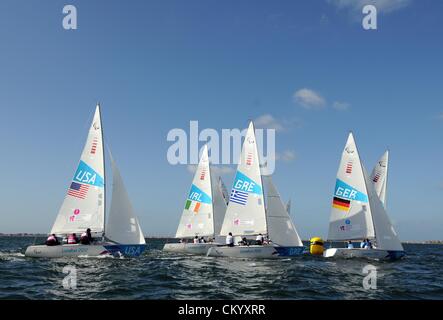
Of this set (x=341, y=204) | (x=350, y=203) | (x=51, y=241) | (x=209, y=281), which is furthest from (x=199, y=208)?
(x=209, y=281)

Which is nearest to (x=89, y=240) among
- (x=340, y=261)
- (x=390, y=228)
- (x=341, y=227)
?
(x=340, y=261)

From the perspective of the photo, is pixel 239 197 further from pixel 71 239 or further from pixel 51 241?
pixel 51 241

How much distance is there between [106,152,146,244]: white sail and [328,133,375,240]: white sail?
51.5 ft

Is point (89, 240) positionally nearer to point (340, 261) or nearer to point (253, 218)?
point (253, 218)

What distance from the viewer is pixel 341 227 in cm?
3303

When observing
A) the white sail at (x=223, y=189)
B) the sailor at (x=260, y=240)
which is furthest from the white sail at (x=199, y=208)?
the sailor at (x=260, y=240)

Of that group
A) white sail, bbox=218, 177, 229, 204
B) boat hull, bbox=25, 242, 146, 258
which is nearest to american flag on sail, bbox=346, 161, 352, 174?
white sail, bbox=218, 177, 229, 204

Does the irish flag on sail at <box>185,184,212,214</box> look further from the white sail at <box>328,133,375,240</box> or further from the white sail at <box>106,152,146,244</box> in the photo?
the white sail at <box>106,152,146,244</box>

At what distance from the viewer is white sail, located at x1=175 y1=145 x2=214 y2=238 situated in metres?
41.9

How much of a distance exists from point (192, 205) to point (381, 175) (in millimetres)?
19406

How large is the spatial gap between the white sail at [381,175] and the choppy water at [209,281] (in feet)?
50.0

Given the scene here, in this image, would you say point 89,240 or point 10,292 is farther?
point 89,240

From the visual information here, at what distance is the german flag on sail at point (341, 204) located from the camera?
3316cm
